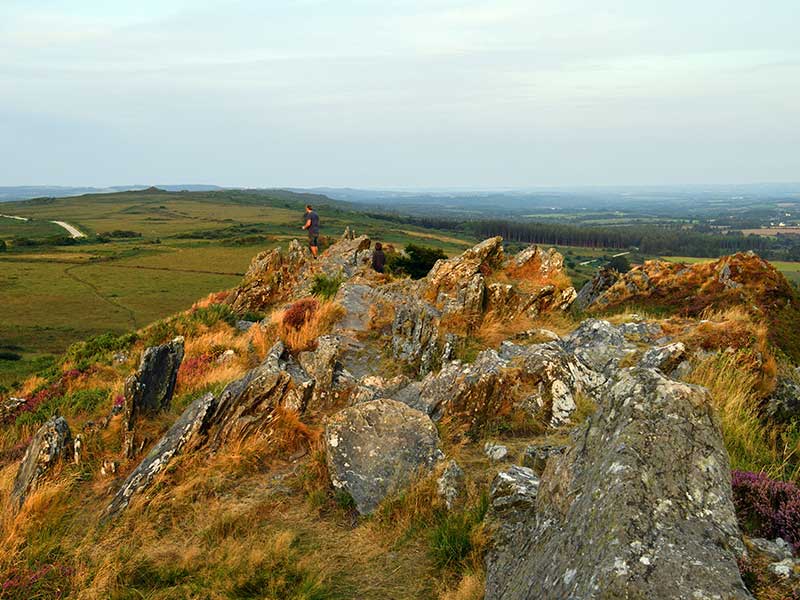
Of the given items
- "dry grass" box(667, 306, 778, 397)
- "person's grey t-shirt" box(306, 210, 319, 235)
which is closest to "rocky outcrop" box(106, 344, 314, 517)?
"dry grass" box(667, 306, 778, 397)

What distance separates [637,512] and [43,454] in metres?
9.43

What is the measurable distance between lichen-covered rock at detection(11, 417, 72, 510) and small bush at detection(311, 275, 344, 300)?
13101 mm

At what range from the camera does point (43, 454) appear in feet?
29.3

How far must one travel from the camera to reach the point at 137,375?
10680 millimetres

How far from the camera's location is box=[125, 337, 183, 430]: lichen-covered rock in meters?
10.5

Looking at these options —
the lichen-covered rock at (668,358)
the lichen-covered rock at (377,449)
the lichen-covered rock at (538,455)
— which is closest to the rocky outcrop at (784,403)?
the lichen-covered rock at (668,358)

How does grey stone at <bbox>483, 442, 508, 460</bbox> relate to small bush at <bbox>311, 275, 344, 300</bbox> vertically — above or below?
below

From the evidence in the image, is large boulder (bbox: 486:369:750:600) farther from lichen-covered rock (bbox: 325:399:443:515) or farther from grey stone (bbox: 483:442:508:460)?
grey stone (bbox: 483:442:508:460)

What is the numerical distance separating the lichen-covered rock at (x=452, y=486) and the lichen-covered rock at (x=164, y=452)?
14.7 ft

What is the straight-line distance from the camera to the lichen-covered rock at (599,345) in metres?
11.3

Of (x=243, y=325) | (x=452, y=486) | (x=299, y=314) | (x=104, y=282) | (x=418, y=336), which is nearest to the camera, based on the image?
(x=452, y=486)

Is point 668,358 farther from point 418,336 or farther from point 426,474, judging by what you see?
point 418,336

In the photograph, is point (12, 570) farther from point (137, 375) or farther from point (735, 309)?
point (735, 309)

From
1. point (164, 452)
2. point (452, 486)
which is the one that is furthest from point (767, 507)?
point (164, 452)
